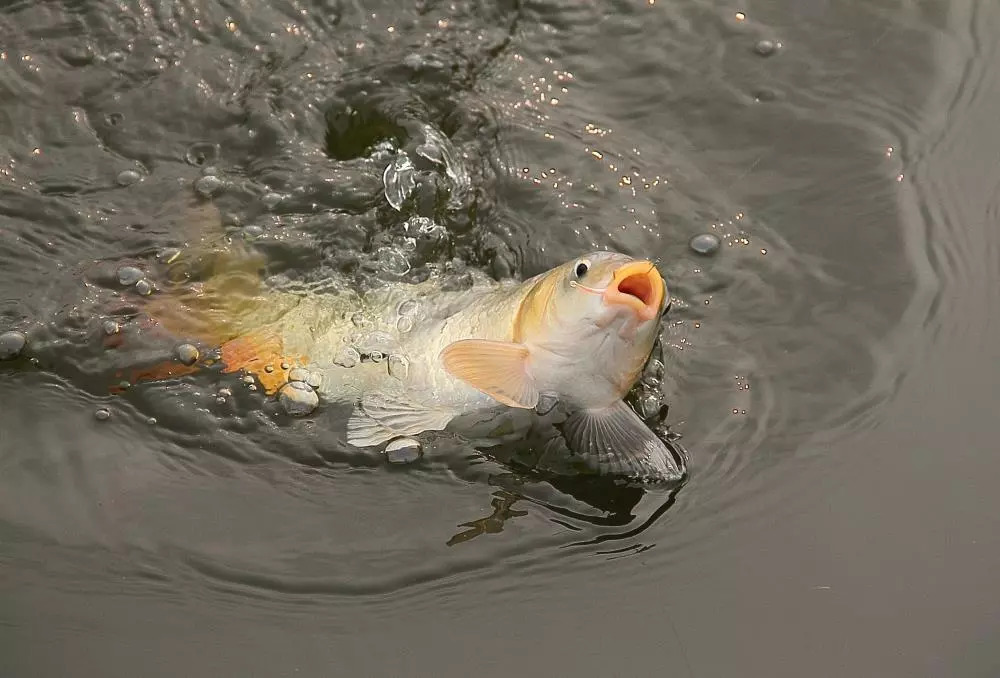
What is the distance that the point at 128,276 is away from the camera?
303 centimetres

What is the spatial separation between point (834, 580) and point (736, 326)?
843mm

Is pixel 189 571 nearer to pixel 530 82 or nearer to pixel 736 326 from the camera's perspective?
pixel 736 326

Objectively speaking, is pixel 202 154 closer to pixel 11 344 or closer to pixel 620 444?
pixel 11 344

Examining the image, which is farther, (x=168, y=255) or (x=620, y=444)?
(x=168, y=255)

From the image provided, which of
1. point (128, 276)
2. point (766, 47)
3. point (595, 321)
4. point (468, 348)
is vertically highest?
point (766, 47)

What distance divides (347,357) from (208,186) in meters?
0.94

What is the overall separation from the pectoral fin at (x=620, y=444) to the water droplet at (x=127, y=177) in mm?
1714

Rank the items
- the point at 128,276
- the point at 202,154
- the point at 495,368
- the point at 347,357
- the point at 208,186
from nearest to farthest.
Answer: the point at 495,368 < the point at 347,357 < the point at 128,276 < the point at 208,186 < the point at 202,154

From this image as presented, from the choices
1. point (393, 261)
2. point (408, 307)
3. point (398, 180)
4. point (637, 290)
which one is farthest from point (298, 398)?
point (637, 290)

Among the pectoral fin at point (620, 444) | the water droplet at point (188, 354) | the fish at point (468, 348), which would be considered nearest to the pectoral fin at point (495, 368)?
the fish at point (468, 348)

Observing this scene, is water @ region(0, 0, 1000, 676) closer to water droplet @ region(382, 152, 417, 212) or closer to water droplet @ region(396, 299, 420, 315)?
water droplet @ region(382, 152, 417, 212)

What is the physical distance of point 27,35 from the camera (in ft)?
11.6

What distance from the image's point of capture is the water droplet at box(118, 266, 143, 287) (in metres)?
3.03

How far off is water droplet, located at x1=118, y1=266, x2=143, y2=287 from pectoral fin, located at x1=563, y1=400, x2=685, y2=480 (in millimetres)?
1402
